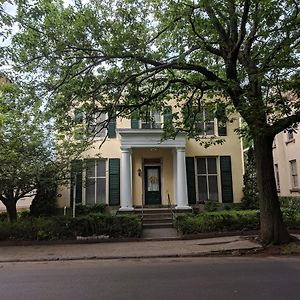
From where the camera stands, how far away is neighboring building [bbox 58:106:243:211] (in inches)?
743

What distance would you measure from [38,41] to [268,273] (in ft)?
26.7

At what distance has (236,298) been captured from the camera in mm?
5809

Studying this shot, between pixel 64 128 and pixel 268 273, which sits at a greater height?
pixel 64 128

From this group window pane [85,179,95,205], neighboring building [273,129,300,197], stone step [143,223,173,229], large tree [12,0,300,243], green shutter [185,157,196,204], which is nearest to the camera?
large tree [12,0,300,243]

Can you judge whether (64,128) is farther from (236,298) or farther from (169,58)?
(236,298)

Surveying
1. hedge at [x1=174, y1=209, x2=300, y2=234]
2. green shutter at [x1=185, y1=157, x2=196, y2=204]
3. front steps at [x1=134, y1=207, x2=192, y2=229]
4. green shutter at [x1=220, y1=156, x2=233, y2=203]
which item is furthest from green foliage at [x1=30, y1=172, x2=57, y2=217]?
green shutter at [x1=220, y1=156, x2=233, y2=203]

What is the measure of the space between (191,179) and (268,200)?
28.7 ft

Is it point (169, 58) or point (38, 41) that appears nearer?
point (38, 41)

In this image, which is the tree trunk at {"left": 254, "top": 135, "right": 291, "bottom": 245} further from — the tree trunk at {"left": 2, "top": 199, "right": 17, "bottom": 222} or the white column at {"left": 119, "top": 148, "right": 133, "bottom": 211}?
the tree trunk at {"left": 2, "top": 199, "right": 17, "bottom": 222}

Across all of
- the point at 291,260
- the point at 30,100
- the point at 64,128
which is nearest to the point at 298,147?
the point at 291,260

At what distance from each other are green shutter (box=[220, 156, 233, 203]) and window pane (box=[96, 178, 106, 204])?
21.8 ft

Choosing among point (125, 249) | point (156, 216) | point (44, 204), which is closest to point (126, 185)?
point (156, 216)

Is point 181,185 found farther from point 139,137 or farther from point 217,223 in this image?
point 217,223

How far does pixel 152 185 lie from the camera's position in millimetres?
20594
